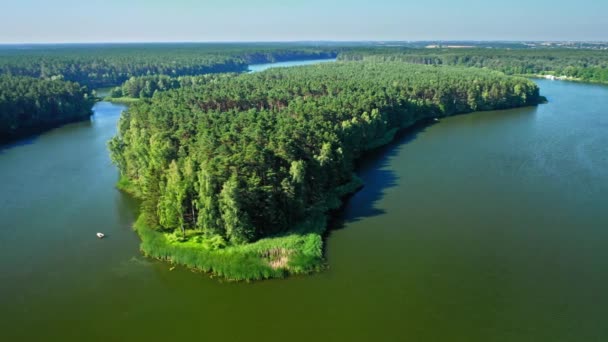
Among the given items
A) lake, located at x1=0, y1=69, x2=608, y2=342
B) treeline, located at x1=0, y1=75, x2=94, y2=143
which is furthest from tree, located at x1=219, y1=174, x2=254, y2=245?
treeline, located at x1=0, y1=75, x2=94, y2=143

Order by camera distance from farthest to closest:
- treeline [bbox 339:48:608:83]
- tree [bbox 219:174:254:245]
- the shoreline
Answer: treeline [bbox 339:48:608:83] → tree [bbox 219:174:254:245] → the shoreline

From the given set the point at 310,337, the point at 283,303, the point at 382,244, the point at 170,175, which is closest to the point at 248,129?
the point at 170,175

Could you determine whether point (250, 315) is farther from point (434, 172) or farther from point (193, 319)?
point (434, 172)

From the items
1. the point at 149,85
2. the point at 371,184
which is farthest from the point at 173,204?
the point at 149,85

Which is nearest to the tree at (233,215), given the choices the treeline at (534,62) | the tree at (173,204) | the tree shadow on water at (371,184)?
the tree at (173,204)

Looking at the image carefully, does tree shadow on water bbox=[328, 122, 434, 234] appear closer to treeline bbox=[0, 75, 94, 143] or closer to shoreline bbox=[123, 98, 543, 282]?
shoreline bbox=[123, 98, 543, 282]

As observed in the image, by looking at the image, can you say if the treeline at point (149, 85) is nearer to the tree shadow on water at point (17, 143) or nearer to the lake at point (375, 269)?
the tree shadow on water at point (17, 143)
